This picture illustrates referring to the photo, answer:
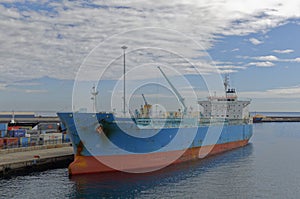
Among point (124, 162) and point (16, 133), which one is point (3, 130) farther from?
point (124, 162)

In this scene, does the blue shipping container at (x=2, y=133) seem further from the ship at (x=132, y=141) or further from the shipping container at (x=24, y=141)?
the ship at (x=132, y=141)

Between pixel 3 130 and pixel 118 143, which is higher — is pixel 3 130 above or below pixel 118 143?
above

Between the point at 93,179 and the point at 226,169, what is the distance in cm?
978

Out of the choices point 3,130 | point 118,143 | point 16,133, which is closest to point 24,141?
point 16,133

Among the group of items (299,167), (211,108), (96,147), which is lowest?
(299,167)

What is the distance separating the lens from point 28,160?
2170cm

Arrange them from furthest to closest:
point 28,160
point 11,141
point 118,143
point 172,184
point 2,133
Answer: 1. point 2,133
2. point 11,141
3. point 28,160
4. point 118,143
5. point 172,184

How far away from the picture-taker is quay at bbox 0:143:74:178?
65.6 ft

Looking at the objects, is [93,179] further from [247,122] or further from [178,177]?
[247,122]

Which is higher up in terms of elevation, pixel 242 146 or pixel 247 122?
pixel 247 122

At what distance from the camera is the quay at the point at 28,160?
65.6ft

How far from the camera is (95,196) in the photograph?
53.4 feet

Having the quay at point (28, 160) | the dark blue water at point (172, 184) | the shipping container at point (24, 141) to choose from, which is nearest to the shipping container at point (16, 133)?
the shipping container at point (24, 141)

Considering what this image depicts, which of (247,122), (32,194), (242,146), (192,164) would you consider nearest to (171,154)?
(192,164)
